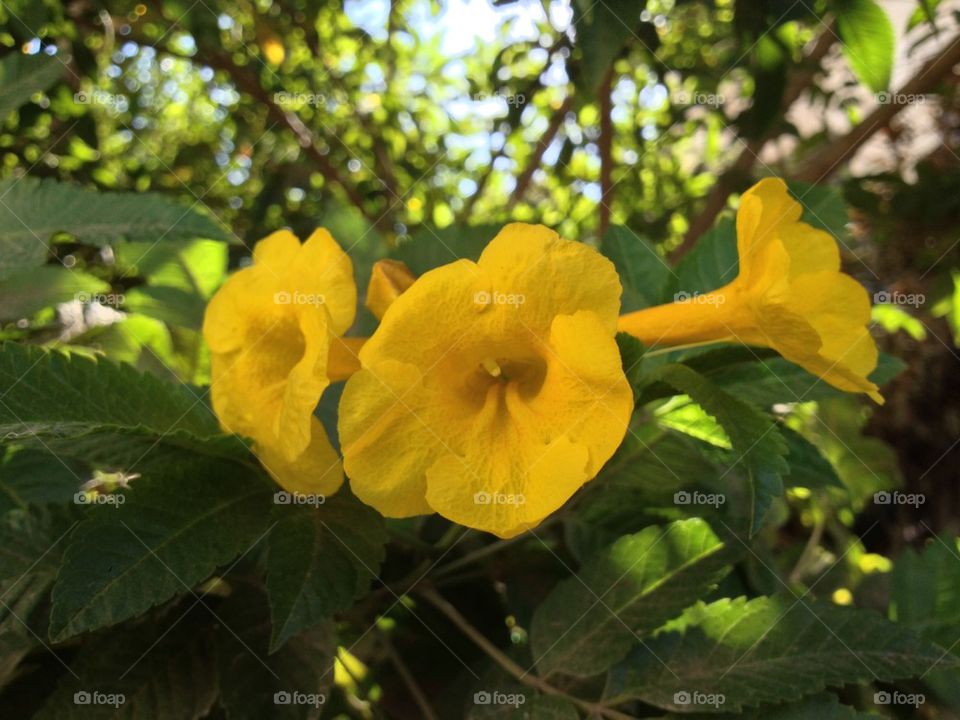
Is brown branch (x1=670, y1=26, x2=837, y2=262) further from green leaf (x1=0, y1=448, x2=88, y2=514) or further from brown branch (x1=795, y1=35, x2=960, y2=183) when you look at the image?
green leaf (x1=0, y1=448, x2=88, y2=514)

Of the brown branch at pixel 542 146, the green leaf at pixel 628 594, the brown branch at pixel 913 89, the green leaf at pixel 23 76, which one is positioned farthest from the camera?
the brown branch at pixel 542 146

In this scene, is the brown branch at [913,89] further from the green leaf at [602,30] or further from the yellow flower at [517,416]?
the yellow flower at [517,416]

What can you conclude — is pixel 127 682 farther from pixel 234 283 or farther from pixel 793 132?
pixel 793 132

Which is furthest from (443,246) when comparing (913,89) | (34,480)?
(913,89)

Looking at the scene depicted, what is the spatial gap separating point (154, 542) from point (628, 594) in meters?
0.37

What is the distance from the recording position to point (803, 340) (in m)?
0.52

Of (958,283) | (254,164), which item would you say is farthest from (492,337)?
(254,164)

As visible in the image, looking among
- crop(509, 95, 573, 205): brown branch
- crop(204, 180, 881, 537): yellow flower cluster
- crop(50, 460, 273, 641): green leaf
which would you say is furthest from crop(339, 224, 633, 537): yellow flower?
crop(509, 95, 573, 205): brown branch

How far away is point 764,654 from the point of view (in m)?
0.56

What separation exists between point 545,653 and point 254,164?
174 centimetres

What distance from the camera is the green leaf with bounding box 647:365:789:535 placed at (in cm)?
49

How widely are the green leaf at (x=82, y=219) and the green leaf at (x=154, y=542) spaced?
0.70 feet

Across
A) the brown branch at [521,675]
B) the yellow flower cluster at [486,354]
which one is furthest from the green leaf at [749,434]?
the brown branch at [521,675]

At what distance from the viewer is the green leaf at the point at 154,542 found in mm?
492
